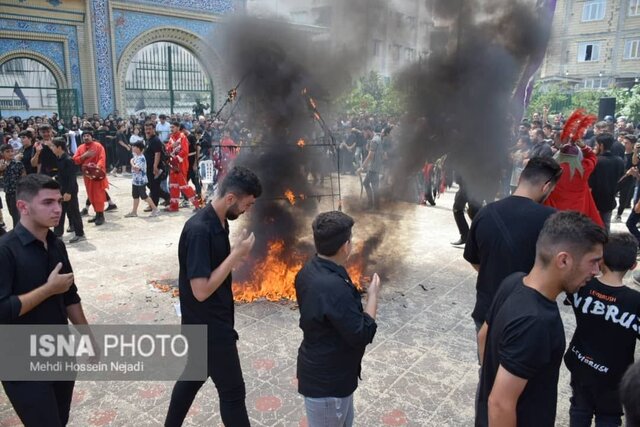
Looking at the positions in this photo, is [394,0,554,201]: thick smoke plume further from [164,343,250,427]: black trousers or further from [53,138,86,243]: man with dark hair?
[53,138,86,243]: man with dark hair

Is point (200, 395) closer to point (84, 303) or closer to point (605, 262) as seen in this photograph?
point (84, 303)

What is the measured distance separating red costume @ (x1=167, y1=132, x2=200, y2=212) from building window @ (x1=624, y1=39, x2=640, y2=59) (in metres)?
32.7

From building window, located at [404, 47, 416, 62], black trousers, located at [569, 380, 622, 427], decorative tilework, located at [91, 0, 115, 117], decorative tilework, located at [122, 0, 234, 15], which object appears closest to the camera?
black trousers, located at [569, 380, 622, 427]

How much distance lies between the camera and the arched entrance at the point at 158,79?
2605cm

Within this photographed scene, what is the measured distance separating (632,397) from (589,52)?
38856 millimetres

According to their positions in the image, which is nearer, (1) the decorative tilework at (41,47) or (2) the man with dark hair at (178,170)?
(2) the man with dark hair at (178,170)

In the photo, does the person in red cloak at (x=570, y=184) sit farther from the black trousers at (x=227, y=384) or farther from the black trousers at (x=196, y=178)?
the black trousers at (x=196, y=178)

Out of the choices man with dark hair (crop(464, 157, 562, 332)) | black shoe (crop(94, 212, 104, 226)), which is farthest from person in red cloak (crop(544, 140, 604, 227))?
black shoe (crop(94, 212, 104, 226))

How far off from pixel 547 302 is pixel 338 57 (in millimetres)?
5624

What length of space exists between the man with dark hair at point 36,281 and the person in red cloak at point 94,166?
6.75 meters

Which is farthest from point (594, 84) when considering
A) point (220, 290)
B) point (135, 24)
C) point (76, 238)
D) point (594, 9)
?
point (220, 290)

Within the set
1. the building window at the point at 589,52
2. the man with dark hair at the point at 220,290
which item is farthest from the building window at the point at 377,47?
the building window at the point at 589,52

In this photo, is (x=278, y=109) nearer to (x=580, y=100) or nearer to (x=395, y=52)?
(x=395, y=52)

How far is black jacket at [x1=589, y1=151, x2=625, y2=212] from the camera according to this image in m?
6.21
